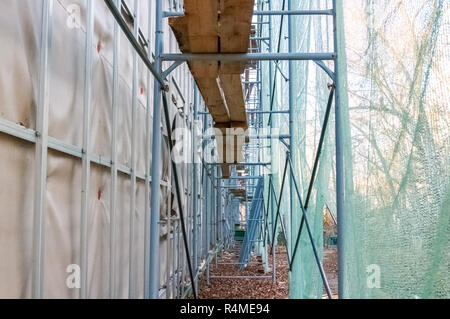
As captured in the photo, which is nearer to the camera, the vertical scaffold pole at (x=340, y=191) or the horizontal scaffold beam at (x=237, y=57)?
the vertical scaffold pole at (x=340, y=191)

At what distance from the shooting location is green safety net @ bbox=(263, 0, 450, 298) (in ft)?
5.35

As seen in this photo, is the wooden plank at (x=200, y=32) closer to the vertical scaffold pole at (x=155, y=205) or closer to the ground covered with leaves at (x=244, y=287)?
the vertical scaffold pole at (x=155, y=205)

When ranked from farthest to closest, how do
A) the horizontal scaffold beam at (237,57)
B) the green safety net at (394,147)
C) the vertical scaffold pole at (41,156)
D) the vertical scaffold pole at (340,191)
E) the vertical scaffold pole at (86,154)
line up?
A: the horizontal scaffold beam at (237,57) < the vertical scaffold pole at (340,191) < the vertical scaffold pole at (86,154) < the vertical scaffold pole at (41,156) < the green safety net at (394,147)

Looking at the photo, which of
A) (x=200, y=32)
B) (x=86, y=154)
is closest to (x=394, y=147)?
(x=200, y=32)

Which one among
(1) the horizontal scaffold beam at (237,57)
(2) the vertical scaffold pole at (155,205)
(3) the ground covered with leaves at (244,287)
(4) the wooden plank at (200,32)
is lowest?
(3) the ground covered with leaves at (244,287)

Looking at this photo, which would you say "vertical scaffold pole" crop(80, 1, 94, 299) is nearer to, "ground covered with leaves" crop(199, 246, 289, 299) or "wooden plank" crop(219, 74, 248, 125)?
"wooden plank" crop(219, 74, 248, 125)

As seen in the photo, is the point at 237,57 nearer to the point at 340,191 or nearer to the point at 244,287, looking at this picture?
the point at 340,191

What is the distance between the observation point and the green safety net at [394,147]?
1630 millimetres

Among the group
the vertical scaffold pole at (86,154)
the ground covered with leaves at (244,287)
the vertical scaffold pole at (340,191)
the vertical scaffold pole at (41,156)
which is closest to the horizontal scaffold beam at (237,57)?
the vertical scaffold pole at (340,191)

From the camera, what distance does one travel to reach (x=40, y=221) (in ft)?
6.83

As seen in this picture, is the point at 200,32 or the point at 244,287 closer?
the point at 200,32

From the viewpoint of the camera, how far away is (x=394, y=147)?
2.03m

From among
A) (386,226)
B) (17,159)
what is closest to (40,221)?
(17,159)
